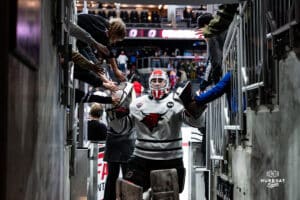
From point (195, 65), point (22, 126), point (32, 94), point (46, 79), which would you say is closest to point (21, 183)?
point (22, 126)

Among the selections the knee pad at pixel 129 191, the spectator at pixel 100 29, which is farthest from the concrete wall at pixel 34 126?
the spectator at pixel 100 29

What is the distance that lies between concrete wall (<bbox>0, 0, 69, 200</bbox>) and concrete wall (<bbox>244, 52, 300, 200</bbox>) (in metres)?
1.49

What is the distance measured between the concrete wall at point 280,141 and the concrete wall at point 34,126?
149 centimetres

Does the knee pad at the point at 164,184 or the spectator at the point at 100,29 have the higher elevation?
the spectator at the point at 100,29

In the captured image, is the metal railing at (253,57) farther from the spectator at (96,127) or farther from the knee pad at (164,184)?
the spectator at (96,127)

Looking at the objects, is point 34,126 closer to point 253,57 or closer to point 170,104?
point 253,57

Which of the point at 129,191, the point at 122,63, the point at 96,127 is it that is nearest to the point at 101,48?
the point at 129,191

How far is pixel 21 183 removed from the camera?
154cm

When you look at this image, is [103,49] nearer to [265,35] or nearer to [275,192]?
[265,35]

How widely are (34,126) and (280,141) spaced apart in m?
2.14

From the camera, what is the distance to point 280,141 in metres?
3.51

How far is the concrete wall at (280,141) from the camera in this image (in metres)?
3.29

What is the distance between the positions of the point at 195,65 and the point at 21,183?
1726 centimetres

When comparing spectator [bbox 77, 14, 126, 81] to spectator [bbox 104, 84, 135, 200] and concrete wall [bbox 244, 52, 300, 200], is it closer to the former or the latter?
spectator [bbox 104, 84, 135, 200]
